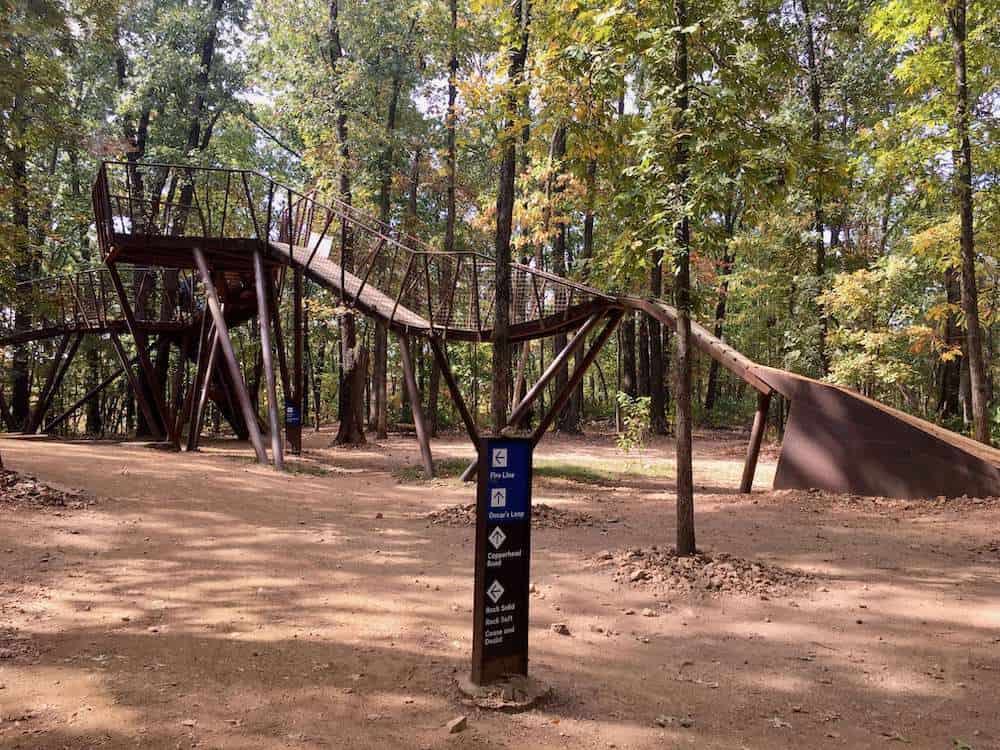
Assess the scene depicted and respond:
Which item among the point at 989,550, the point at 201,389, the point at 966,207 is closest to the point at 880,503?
the point at 989,550

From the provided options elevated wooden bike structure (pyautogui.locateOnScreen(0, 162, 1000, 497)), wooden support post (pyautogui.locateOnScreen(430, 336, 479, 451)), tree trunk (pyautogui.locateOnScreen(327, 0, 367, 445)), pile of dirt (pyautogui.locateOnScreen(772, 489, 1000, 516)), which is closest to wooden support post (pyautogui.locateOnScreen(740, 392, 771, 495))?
elevated wooden bike structure (pyautogui.locateOnScreen(0, 162, 1000, 497))

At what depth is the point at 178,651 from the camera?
4309 mm

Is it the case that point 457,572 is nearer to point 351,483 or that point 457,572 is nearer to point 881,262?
point 351,483

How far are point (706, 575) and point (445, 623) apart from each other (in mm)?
2739

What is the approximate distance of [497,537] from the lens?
12.6 ft

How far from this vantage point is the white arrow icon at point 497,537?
151 inches

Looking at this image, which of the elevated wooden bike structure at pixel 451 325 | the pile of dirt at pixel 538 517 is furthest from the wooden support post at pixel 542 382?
the pile of dirt at pixel 538 517

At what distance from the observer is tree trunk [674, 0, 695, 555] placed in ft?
21.6

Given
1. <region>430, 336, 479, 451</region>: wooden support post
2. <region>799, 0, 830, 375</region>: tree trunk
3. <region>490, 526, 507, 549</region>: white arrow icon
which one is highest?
<region>799, 0, 830, 375</region>: tree trunk

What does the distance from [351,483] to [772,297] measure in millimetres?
15950

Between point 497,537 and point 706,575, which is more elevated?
point 497,537

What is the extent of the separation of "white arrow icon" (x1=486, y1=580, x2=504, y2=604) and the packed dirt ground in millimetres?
600

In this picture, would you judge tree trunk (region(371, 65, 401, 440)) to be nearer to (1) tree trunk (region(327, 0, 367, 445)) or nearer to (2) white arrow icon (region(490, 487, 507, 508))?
(1) tree trunk (region(327, 0, 367, 445))

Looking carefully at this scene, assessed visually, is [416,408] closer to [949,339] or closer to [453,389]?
[453,389]
